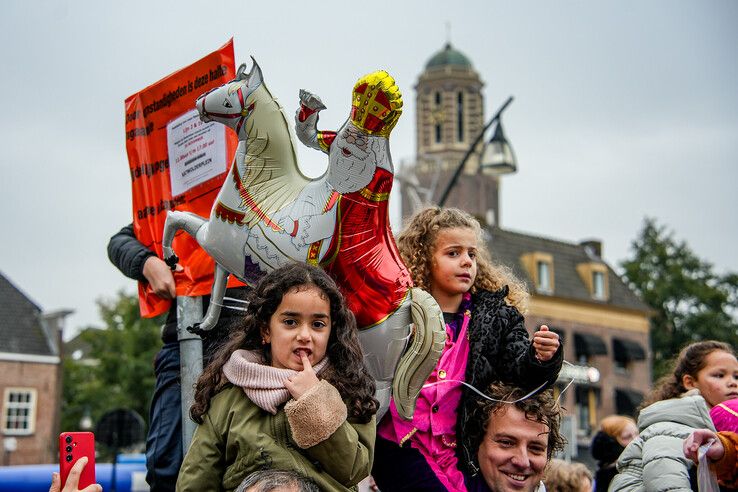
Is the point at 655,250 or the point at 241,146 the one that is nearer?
the point at 241,146

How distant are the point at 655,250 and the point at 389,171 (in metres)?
47.8

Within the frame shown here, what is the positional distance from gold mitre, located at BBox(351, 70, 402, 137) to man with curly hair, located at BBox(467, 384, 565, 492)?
120 cm

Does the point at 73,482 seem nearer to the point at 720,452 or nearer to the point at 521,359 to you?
the point at 521,359

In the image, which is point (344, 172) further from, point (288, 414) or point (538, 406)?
point (538, 406)

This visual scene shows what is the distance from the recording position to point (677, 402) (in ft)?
15.4

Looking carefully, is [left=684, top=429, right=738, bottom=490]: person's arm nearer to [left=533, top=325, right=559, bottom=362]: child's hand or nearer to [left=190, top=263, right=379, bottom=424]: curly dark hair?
[left=533, top=325, right=559, bottom=362]: child's hand

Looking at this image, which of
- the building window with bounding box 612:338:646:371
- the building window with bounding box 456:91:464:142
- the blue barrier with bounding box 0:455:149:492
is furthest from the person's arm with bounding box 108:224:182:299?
the building window with bounding box 456:91:464:142

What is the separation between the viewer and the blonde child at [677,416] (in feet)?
14.7

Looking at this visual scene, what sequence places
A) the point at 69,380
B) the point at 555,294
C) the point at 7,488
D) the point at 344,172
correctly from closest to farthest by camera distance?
the point at 344,172 < the point at 7,488 < the point at 555,294 < the point at 69,380

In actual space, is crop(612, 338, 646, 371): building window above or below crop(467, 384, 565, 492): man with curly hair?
above

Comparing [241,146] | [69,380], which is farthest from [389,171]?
[69,380]

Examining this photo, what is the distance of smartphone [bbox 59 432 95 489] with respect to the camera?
2.94m

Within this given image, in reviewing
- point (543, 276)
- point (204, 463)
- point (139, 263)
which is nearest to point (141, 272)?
point (139, 263)

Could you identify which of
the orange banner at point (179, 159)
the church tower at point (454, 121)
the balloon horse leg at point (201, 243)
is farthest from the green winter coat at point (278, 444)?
the church tower at point (454, 121)
